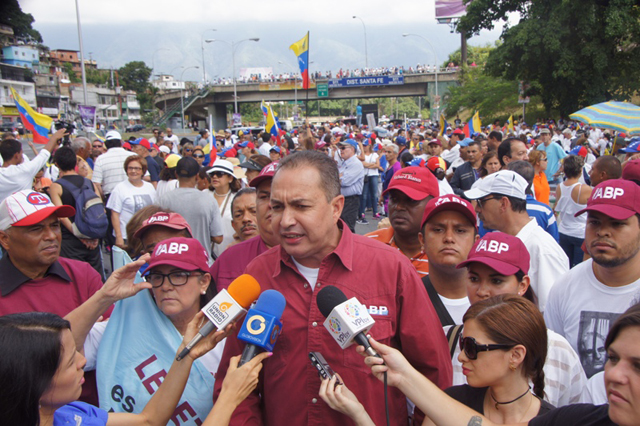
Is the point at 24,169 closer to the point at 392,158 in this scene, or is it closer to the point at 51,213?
the point at 51,213

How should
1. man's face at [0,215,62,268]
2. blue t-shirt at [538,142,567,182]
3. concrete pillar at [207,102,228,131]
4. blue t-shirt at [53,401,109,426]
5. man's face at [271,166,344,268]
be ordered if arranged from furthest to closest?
concrete pillar at [207,102,228,131] < blue t-shirt at [538,142,567,182] < man's face at [0,215,62,268] < man's face at [271,166,344,268] < blue t-shirt at [53,401,109,426]

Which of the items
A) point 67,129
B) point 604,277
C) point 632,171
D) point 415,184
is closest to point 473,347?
point 604,277

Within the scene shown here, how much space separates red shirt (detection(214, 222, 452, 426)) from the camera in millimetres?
2250

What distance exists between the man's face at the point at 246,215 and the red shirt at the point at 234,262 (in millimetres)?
810

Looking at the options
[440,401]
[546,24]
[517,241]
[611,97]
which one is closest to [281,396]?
[440,401]

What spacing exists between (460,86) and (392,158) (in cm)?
4110

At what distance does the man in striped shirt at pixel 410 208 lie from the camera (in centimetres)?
414

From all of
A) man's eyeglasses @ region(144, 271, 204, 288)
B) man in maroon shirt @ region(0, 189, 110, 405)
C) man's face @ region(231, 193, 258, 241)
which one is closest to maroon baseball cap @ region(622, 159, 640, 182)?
man's face @ region(231, 193, 258, 241)

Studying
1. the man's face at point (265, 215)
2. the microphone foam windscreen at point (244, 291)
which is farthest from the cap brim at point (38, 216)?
the microphone foam windscreen at point (244, 291)

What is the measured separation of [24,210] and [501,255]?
300 centimetres

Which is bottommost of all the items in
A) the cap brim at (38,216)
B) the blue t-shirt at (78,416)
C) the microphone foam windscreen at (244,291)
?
the blue t-shirt at (78,416)

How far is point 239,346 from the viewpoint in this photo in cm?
237

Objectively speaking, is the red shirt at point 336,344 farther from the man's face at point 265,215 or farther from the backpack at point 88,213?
the backpack at point 88,213

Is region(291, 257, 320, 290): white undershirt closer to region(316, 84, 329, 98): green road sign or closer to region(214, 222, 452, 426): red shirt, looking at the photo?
region(214, 222, 452, 426): red shirt
